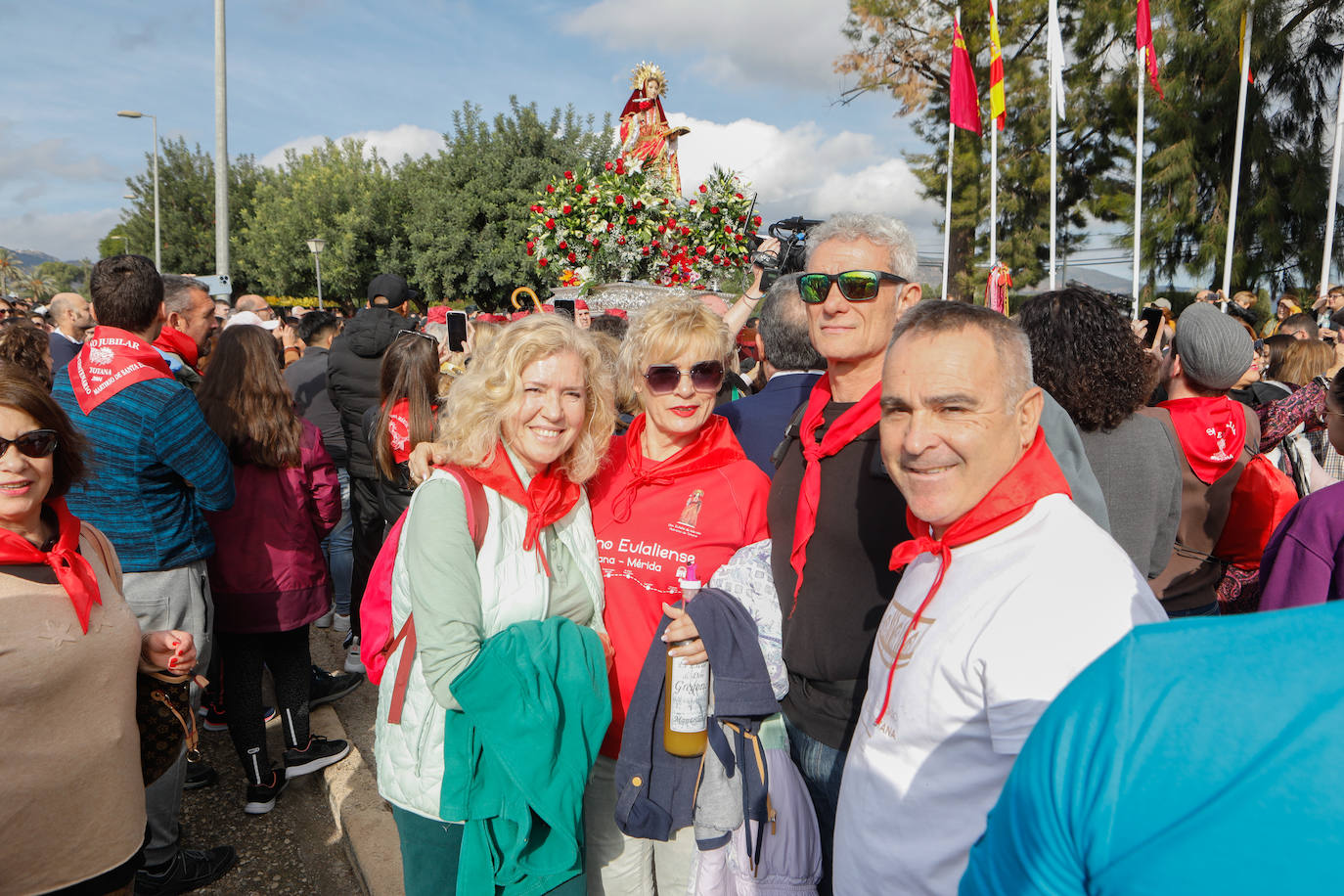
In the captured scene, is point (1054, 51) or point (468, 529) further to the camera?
point (1054, 51)

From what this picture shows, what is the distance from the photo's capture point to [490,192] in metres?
24.3

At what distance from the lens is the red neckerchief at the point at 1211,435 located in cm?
295

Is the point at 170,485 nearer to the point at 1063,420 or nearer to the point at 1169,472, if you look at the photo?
the point at 1063,420

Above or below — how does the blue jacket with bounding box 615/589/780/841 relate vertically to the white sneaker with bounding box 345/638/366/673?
above

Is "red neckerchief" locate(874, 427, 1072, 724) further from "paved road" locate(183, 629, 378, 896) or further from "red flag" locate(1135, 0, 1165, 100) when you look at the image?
"red flag" locate(1135, 0, 1165, 100)

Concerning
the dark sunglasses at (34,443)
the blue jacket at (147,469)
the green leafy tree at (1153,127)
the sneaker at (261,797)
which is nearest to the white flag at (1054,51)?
the green leafy tree at (1153,127)

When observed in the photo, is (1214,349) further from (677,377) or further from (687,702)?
(687,702)

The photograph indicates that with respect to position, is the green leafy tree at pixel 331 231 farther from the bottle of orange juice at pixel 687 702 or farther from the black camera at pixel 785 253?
the bottle of orange juice at pixel 687 702

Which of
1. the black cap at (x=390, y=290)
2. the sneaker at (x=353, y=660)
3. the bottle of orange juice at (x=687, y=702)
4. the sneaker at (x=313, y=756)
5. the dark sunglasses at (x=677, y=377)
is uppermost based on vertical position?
the black cap at (x=390, y=290)

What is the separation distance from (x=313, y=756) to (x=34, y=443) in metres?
2.36

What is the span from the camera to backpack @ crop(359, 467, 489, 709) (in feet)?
6.78

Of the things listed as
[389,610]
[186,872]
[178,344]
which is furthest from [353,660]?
[389,610]

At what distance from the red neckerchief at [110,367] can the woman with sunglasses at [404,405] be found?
1.24 meters

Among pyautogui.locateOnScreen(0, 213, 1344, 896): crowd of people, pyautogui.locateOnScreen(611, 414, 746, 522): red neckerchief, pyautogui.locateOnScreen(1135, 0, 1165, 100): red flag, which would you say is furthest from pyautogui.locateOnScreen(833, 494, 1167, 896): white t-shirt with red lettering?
pyautogui.locateOnScreen(1135, 0, 1165, 100): red flag
